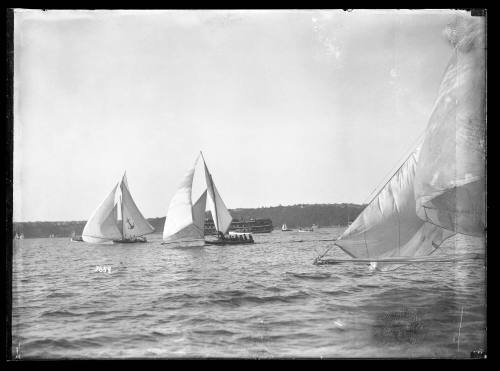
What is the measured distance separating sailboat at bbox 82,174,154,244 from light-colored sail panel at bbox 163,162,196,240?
0.20 m

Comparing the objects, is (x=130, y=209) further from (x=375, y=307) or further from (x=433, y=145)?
(x=433, y=145)

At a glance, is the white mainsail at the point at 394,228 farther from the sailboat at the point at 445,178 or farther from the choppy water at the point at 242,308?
the choppy water at the point at 242,308

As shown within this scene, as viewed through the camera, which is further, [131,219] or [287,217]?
[131,219]

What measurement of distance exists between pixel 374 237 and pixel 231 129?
71.1 inches

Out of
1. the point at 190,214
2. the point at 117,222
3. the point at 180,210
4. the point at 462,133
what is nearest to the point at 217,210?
the point at 190,214

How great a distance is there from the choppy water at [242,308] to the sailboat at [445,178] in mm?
152

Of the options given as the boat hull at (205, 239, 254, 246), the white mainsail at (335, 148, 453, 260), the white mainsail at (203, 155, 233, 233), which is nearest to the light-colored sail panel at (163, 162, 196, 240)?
the white mainsail at (203, 155, 233, 233)

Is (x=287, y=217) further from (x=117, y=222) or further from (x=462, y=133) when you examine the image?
(x=462, y=133)

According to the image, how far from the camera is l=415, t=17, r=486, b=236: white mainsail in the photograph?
4363mm

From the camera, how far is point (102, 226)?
4.64m

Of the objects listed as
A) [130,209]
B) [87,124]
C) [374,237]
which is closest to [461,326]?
[374,237]

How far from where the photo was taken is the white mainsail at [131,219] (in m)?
4.46

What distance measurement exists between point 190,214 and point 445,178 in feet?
8.29

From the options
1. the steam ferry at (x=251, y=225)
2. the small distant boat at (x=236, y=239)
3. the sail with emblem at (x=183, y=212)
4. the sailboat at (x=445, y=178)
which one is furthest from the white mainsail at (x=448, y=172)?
the sail with emblem at (x=183, y=212)
